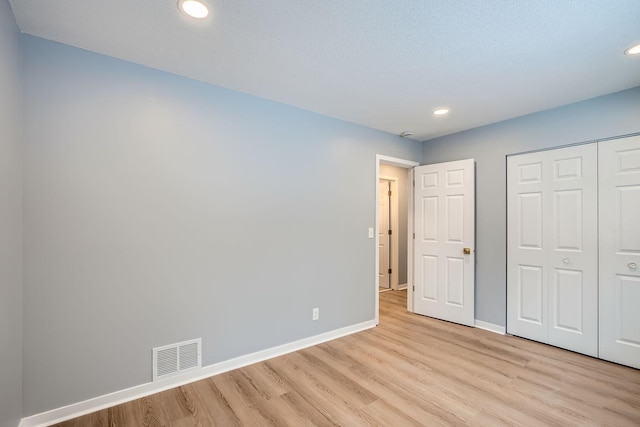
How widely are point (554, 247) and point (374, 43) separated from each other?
9.14 feet

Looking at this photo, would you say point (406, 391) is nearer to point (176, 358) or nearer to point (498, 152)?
point (176, 358)

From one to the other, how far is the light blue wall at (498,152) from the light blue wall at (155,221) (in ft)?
6.02

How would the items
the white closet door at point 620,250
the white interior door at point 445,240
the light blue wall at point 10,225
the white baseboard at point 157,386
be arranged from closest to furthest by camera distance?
the light blue wall at point 10,225, the white baseboard at point 157,386, the white closet door at point 620,250, the white interior door at point 445,240

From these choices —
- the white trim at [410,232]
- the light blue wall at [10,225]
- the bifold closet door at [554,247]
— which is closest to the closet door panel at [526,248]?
the bifold closet door at [554,247]

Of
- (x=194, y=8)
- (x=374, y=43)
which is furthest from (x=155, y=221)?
(x=374, y=43)

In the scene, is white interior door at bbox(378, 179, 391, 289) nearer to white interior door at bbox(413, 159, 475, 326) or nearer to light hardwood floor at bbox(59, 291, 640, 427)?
white interior door at bbox(413, 159, 475, 326)

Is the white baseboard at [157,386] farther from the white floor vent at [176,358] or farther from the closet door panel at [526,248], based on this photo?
the closet door panel at [526,248]

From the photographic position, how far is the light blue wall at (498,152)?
2.86 metres

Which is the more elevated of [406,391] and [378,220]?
[378,220]

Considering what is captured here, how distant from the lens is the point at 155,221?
7.25 ft

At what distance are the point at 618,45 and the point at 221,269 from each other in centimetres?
329

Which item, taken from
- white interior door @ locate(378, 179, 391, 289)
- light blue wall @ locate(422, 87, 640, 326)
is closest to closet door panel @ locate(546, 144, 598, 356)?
light blue wall @ locate(422, 87, 640, 326)

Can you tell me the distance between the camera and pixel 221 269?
2498mm

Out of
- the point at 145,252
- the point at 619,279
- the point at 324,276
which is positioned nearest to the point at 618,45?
the point at 619,279
